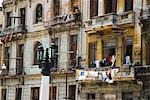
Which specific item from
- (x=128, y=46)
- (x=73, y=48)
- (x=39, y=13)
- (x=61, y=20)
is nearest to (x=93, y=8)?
(x=61, y=20)

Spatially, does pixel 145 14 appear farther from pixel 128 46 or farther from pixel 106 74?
pixel 106 74

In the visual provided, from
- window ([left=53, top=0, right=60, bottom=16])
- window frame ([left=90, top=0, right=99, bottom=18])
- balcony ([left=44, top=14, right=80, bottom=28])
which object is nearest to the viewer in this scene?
window frame ([left=90, top=0, right=99, bottom=18])

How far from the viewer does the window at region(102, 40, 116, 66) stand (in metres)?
33.0

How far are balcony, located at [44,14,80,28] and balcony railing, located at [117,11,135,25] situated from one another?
451 centimetres

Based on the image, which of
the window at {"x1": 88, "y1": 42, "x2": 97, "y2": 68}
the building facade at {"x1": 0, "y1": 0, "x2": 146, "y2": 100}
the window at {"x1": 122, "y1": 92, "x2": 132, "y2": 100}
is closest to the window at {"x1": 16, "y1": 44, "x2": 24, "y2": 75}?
the building facade at {"x1": 0, "y1": 0, "x2": 146, "y2": 100}

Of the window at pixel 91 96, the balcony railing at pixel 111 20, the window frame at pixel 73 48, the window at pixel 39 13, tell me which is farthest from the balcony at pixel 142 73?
the window at pixel 39 13

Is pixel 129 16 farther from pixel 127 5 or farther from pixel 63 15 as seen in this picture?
pixel 63 15

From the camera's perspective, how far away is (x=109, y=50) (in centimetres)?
3344

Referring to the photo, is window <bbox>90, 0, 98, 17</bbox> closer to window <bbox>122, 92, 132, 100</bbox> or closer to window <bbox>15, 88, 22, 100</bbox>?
window <bbox>122, 92, 132, 100</bbox>

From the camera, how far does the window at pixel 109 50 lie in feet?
108

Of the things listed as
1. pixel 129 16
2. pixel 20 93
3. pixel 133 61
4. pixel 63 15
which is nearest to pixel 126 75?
pixel 133 61

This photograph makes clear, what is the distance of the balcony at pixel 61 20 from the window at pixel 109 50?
3129 millimetres

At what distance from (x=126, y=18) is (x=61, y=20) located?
6.86m

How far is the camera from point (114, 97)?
107 feet
